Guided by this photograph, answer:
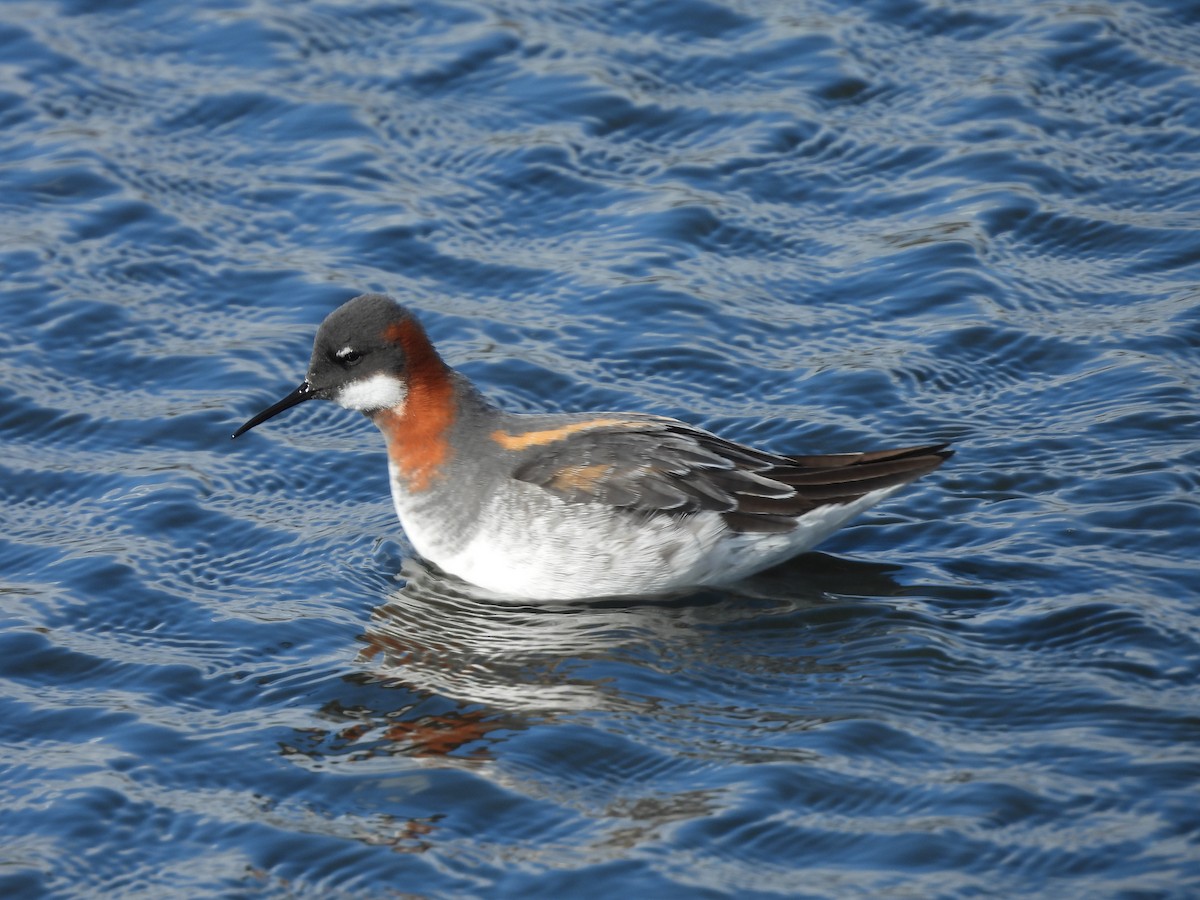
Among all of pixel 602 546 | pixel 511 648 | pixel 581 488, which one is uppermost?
pixel 581 488

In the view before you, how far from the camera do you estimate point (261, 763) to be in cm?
763

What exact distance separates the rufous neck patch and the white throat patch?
0.04m

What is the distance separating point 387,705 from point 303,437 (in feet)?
10.2

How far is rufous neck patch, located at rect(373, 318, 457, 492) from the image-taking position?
923cm

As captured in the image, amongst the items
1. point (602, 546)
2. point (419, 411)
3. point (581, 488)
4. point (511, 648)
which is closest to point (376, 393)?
point (419, 411)

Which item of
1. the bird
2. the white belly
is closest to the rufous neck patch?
the bird

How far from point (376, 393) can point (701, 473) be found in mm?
1819

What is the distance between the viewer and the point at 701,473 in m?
8.88

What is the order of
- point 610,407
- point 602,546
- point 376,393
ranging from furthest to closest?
point 610,407 < point 376,393 < point 602,546

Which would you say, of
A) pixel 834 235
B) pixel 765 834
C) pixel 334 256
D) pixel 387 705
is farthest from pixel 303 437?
pixel 765 834

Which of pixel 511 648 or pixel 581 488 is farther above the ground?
pixel 581 488

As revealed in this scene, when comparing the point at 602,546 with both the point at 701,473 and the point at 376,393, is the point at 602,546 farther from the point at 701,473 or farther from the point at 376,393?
the point at 376,393

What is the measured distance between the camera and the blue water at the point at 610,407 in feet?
23.3

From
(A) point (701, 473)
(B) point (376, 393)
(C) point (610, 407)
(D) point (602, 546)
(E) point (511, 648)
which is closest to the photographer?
(E) point (511, 648)
